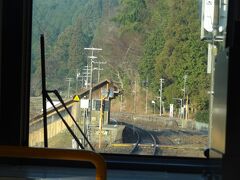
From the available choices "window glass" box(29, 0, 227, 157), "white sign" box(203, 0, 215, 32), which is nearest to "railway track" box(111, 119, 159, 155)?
"window glass" box(29, 0, 227, 157)

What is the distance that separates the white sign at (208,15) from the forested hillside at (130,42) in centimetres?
10

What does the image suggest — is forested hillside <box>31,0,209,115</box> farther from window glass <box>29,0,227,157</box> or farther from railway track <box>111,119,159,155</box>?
railway track <box>111,119,159,155</box>

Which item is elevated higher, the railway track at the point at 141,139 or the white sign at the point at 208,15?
the white sign at the point at 208,15

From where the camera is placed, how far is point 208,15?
3.62m

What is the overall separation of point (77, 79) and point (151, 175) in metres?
0.97

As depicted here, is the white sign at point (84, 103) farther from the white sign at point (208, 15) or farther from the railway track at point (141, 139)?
the white sign at point (208, 15)

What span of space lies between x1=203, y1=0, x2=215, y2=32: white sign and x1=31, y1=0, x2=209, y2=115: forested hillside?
3.9 inches

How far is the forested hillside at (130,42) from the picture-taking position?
379 centimetres

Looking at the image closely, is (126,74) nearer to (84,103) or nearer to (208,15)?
(84,103)

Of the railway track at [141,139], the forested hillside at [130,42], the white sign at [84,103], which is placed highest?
the forested hillside at [130,42]

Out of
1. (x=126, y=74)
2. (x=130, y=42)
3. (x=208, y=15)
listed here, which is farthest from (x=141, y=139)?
A: (x=208, y=15)

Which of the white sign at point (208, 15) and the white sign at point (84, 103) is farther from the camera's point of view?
the white sign at point (84, 103)

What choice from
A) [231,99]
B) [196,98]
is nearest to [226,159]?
[231,99]

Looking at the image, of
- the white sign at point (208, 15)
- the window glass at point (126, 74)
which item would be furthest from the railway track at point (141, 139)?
the white sign at point (208, 15)
